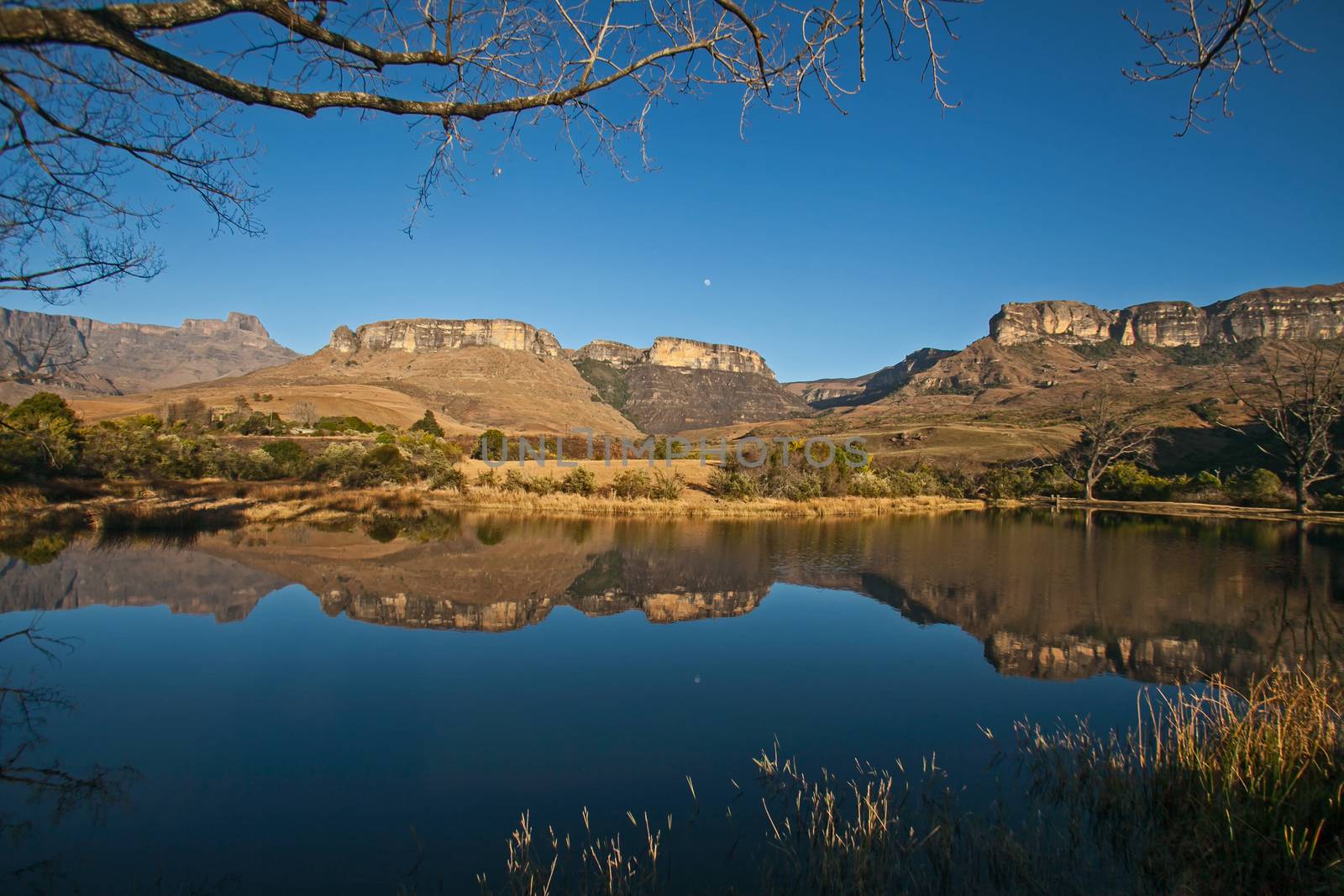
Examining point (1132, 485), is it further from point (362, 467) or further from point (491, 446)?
point (491, 446)

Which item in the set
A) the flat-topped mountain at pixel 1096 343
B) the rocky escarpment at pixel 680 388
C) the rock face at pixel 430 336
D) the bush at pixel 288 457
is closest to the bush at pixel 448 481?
the bush at pixel 288 457

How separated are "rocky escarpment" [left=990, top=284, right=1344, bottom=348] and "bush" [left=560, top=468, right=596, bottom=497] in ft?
444

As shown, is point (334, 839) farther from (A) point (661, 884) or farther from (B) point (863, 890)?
(B) point (863, 890)

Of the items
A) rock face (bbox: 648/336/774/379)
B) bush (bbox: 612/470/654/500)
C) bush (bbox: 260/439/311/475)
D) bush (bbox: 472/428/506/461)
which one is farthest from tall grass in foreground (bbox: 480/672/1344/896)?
rock face (bbox: 648/336/774/379)

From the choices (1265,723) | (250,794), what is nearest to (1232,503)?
(1265,723)

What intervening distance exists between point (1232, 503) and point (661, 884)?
48.0 m

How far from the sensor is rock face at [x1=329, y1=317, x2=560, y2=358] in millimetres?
168875

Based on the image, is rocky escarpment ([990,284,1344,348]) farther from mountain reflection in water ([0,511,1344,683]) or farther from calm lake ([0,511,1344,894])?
calm lake ([0,511,1344,894])

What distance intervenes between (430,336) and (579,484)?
14908 centimetres

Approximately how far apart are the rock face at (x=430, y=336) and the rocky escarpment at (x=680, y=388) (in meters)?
20.9

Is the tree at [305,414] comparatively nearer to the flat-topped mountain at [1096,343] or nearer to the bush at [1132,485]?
the bush at [1132,485]

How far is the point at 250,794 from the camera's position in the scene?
5.55 metres

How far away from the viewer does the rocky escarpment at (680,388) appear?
16288cm

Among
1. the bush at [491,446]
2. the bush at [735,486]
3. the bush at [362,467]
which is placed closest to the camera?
the bush at [362,467]
